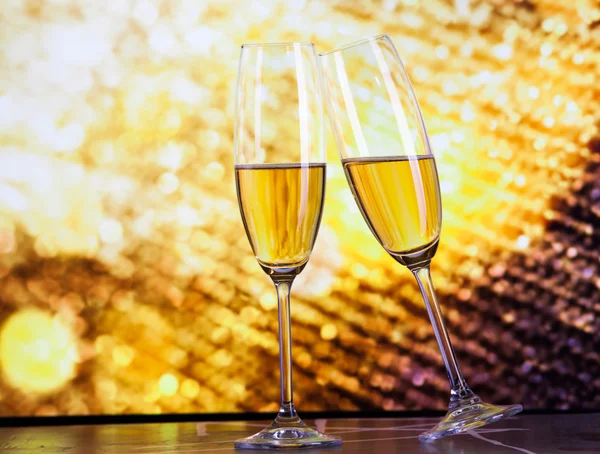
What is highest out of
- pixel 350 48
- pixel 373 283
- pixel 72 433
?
pixel 350 48

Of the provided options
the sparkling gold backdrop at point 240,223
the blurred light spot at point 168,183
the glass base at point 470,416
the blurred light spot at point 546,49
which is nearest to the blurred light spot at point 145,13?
the sparkling gold backdrop at point 240,223

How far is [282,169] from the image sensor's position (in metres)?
0.64

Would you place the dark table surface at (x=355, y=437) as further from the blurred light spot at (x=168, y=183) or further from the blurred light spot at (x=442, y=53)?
the blurred light spot at (x=442, y=53)

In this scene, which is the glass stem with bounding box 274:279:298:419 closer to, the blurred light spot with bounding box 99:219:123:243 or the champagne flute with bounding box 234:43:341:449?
the champagne flute with bounding box 234:43:341:449

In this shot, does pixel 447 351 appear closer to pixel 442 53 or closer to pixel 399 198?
pixel 399 198

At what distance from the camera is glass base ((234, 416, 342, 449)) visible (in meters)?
0.64

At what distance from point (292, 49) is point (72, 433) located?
16.4 inches

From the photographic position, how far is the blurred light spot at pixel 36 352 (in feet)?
3.29

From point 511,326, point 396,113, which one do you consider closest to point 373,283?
point 511,326

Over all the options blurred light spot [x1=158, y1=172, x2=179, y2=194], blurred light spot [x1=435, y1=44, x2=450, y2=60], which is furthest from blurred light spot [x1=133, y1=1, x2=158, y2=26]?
blurred light spot [x1=435, y1=44, x2=450, y2=60]

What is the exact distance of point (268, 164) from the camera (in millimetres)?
643

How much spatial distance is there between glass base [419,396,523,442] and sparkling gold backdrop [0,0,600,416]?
1.18ft

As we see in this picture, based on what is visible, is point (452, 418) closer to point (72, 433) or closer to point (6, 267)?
point (72, 433)

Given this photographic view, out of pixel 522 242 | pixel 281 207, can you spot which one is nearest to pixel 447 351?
pixel 281 207
